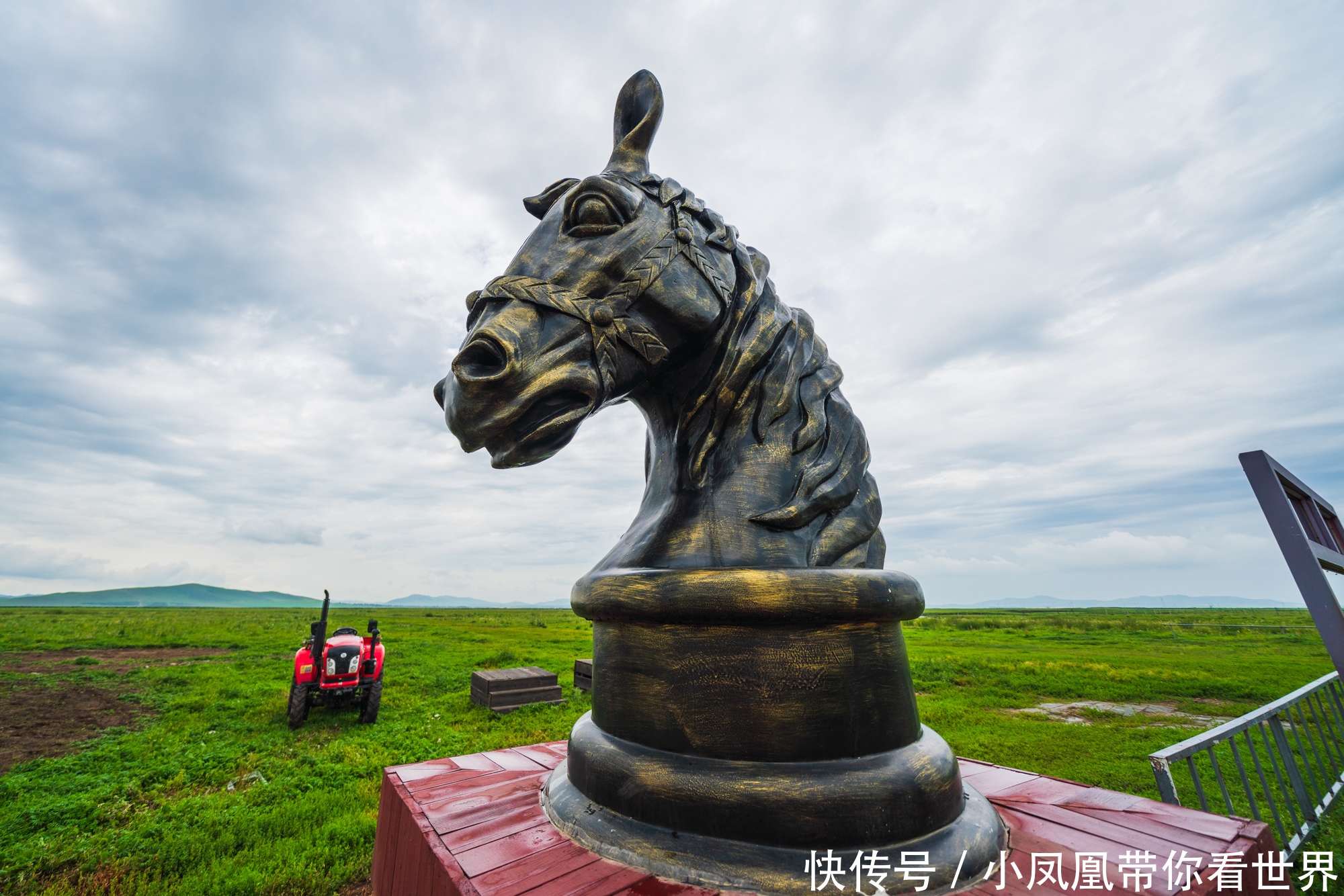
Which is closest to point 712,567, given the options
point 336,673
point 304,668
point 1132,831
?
Result: point 1132,831

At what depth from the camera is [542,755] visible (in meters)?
2.65

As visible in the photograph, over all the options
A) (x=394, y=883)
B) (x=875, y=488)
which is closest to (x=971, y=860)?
(x=875, y=488)

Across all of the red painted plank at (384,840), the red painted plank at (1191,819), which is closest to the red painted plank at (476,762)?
the red painted plank at (384,840)

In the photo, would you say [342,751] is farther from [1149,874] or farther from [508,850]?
[1149,874]

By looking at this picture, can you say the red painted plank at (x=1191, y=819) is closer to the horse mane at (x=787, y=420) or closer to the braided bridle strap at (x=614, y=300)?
the horse mane at (x=787, y=420)

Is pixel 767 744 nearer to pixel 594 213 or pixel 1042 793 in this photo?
pixel 1042 793

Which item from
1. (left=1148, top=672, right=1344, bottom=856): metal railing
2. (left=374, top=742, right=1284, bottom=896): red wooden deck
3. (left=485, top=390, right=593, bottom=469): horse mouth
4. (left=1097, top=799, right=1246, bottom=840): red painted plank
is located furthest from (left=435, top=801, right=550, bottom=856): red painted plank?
(left=1148, top=672, right=1344, bottom=856): metal railing

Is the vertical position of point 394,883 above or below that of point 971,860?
below

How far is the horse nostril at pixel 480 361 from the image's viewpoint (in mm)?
1531

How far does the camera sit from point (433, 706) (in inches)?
398

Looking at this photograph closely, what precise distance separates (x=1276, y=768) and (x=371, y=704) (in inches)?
406

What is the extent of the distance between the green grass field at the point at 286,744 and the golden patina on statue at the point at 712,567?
152 inches

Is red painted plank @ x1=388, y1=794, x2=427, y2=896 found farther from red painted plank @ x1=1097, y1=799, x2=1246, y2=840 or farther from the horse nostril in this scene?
red painted plank @ x1=1097, y1=799, x2=1246, y2=840

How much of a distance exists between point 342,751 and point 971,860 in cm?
809
